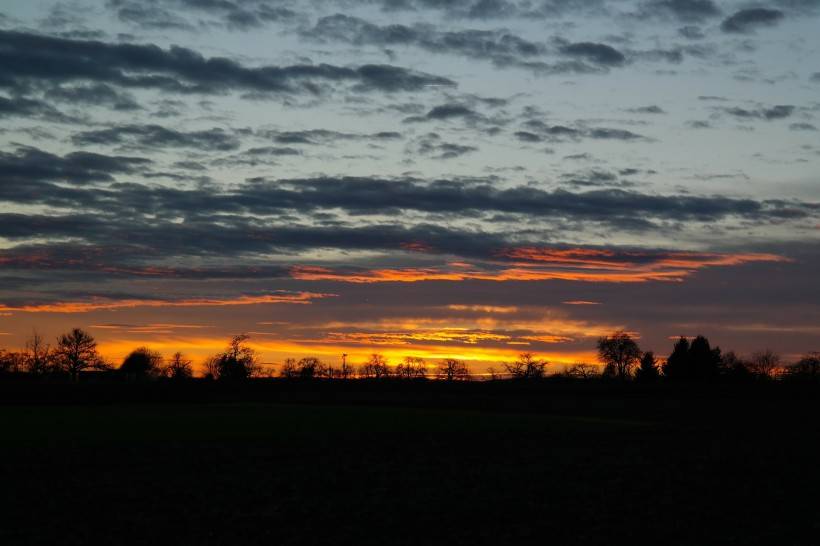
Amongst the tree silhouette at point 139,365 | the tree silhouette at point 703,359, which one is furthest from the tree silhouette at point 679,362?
the tree silhouette at point 139,365

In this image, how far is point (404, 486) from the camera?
26.8 meters

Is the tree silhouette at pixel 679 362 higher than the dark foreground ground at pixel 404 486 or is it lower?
higher

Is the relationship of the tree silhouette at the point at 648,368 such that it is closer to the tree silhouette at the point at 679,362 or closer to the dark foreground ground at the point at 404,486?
the tree silhouette at the point at 679,362

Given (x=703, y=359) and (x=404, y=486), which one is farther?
(x=703, y=359)

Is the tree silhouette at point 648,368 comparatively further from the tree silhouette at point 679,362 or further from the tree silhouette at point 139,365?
the tree silhouette at point 139,365

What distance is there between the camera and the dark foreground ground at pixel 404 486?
20188 mm

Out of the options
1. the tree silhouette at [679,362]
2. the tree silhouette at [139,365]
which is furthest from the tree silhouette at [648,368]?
the tree silhouette at [139,365]

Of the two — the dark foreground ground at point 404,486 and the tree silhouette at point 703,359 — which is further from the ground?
the tree silhouette at point 703,359

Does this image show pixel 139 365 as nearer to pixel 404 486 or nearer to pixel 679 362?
pixel 679 362

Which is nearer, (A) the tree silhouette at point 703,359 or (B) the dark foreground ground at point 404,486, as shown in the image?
(B) the dark foreground ground at point 404,486

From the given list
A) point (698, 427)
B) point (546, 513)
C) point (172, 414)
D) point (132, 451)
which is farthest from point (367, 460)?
point (172, 414)

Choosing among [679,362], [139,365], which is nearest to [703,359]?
[679,362]

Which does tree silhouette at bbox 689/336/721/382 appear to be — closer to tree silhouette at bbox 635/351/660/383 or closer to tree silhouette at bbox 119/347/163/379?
tree silhouette at bbox 635/351/660/383

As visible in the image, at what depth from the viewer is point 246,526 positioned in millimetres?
20531
